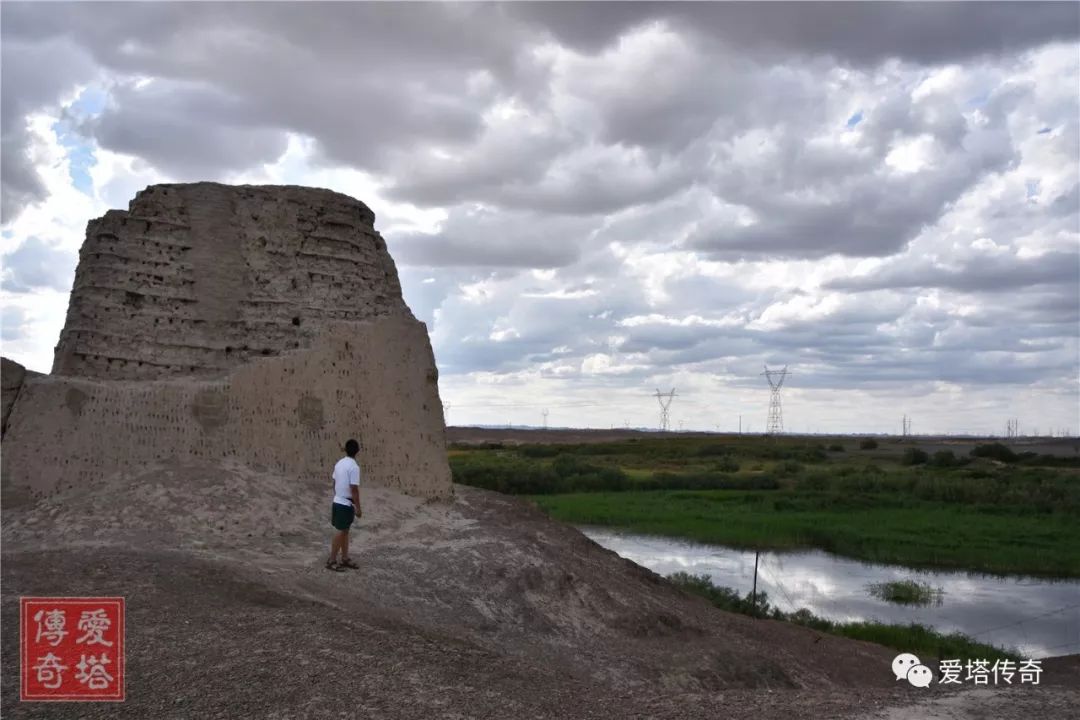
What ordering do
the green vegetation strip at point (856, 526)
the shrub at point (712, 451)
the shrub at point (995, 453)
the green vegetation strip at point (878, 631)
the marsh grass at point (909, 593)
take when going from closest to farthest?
the green vegetation strip at point (878, 631) → the marsh grass at point (909, 593) → the green vegetation strip at point (856, 526) → the shrub at point (995, 453) → the shrub at point (712, 451)

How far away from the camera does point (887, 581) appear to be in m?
18.7

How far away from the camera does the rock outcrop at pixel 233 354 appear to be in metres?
9.54

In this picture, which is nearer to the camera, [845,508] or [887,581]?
[887,581]

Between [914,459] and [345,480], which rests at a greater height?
[345,480]

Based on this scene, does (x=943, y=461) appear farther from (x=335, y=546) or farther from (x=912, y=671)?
(x=335, y=546)

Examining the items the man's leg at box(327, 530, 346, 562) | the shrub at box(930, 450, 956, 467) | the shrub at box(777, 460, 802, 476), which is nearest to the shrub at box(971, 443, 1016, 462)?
the shrub at box(930, 450, 956, 467)

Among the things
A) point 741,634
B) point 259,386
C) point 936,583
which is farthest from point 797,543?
point 259,386

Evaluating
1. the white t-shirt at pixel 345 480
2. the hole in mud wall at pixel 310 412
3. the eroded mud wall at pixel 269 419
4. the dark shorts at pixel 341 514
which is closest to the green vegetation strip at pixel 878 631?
the eroded mud wall at pixel 269 419

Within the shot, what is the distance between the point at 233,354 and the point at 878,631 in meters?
10.4

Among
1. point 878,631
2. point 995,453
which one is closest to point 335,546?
point 878,631

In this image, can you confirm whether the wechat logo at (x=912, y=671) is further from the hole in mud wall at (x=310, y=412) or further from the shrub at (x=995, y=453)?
the shrub at (x=995, y=453)

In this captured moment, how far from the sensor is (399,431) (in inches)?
463

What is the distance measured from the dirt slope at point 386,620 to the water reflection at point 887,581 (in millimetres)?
3675

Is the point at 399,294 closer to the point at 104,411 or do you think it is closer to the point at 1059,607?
the point at 104,411
